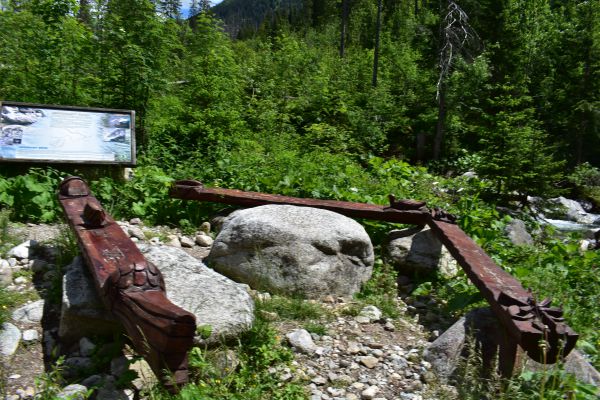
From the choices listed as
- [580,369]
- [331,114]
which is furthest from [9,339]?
[331,114]

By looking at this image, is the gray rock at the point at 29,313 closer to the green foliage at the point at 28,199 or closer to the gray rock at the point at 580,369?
the green foliage at the point at 28,199

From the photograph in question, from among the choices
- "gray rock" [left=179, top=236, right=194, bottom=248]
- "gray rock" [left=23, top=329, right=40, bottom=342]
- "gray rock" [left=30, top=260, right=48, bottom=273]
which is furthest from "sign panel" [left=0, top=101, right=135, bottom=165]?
"gray rock" [left=23, top=329, right=40, bottom=342]

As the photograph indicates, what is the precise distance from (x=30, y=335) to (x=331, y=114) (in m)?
13.3

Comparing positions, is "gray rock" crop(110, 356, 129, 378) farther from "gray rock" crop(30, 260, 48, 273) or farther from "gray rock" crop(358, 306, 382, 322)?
"gray rock" crop(358, 306, 382, 322)

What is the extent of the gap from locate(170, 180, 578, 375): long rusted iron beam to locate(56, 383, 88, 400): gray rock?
86.2 inches

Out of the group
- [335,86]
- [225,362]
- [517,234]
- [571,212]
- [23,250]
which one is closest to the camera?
[225,362]

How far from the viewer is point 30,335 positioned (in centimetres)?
337

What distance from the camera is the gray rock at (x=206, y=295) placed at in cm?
325

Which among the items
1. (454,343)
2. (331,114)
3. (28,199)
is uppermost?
(331,114)

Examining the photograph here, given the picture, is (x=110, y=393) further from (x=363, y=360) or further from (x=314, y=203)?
(x=314, y=203)

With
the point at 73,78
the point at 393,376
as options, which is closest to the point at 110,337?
the point at 393,376

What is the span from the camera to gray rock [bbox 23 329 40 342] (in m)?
3.34

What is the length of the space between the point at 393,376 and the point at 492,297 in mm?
805

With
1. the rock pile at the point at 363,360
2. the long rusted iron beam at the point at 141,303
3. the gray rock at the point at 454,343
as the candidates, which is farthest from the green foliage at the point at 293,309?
the long rusted iron beam at the point at 141,303
